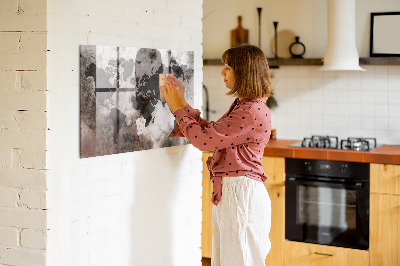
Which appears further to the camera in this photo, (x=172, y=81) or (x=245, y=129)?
(x=172, y=81)

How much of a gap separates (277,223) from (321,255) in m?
0.39

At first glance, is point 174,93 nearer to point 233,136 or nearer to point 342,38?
point 233,136

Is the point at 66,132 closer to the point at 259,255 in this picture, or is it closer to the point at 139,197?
the point at 139,197

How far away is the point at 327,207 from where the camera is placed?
4.39 metres

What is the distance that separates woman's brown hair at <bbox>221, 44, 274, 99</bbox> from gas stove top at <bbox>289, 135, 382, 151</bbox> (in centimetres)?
177

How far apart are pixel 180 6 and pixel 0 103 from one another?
1.08 m

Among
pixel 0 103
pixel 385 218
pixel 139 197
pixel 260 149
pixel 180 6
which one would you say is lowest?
pixel 385 218

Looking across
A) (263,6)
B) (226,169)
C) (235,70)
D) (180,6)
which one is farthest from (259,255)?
(263,6)

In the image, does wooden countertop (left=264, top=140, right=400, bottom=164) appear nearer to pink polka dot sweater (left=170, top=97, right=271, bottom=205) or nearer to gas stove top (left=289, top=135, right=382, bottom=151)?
gas stove top (left=289, top=135, right=382, bottom=151)

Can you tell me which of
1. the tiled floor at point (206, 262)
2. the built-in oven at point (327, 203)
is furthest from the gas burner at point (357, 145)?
the tiled floor at point (206, 262)

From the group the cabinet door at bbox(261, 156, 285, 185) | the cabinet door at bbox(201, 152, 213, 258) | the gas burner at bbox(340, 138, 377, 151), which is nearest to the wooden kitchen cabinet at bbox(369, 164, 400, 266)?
the gas burner at bbox(340, 138, 377, 151)

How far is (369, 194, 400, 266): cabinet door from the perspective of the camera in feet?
13.5

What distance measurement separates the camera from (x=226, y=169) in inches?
112

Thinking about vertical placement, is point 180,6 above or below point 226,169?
above
